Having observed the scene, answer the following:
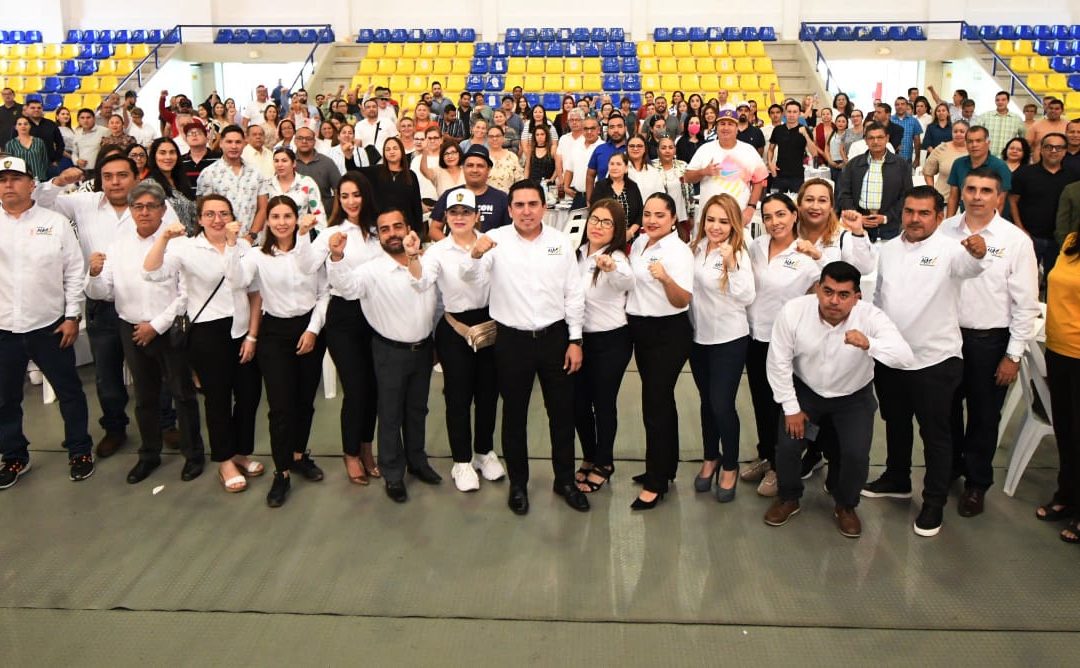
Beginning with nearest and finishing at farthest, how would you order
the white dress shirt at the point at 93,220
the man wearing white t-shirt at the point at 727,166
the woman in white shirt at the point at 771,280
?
the woman in white shirt at the point at 771,280, the white dress shirt at the point at 93,220, the man wearing white t-shirt at the point at 727,166

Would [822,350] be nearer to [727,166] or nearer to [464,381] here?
[464,381]

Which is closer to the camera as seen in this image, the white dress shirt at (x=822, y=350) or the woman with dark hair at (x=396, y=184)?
the white dress shirt at (x=822, y=350)

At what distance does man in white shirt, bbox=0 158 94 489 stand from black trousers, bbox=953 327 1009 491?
4.30 meters

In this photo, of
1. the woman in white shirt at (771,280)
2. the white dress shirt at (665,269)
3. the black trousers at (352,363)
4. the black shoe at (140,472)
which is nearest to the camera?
the white dress shirt at (665,269)

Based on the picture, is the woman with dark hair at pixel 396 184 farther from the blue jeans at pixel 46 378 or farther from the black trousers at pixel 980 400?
the black trousers at pixel 980 400

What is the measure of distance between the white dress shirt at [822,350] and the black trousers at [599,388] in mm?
672

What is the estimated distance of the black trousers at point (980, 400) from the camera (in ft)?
11.8

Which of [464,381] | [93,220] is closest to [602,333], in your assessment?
[464,381]

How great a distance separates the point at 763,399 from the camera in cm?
399

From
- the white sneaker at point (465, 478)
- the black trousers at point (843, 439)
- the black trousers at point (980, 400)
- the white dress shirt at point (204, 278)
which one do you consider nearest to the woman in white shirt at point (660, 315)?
the black trousers at point (843, 439)

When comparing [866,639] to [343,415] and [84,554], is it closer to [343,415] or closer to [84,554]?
[343,415]

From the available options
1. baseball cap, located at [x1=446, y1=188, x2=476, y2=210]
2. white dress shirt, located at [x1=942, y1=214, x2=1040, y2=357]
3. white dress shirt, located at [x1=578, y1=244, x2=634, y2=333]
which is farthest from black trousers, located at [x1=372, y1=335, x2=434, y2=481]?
white dress shirt, located at [x1=942, y1=214, x2=1040, y2=357]

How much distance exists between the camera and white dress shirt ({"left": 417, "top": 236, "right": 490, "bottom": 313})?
3.69 m

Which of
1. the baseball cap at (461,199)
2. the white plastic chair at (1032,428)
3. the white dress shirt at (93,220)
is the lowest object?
the white plastic chair at (1032,428)
